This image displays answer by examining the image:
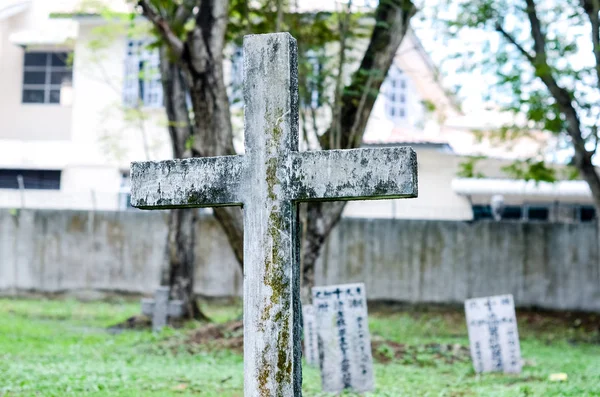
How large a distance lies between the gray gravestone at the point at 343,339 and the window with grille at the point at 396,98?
14418 mm

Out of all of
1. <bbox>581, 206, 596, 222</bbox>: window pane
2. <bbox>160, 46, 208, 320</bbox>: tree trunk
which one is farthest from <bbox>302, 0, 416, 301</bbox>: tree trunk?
<bbox>581, 206, 596, 222</bbox>: window pane

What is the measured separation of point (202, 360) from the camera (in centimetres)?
1159

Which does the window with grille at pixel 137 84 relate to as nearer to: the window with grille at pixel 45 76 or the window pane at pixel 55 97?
the window with grille at pixel 45 76

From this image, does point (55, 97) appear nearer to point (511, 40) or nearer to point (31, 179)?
point (31, 179)

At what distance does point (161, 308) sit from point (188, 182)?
960cm

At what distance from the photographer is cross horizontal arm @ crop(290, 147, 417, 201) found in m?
4.75

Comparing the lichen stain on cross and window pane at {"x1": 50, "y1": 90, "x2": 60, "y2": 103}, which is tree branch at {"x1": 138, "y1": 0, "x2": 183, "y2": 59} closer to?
the lichen stain on cross

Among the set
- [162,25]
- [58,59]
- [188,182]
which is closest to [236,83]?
[162,25]

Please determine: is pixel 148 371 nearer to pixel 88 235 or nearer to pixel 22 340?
pixel 22 340

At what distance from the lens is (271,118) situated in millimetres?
4910

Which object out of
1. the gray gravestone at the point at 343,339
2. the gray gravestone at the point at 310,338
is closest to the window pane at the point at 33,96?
the gray gravestone at the point at 310,338

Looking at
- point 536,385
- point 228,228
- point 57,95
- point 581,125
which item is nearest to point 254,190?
point 536,385

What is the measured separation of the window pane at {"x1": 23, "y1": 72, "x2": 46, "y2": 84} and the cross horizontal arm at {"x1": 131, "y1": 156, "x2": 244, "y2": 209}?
21.4m

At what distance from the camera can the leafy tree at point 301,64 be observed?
11.9 m
